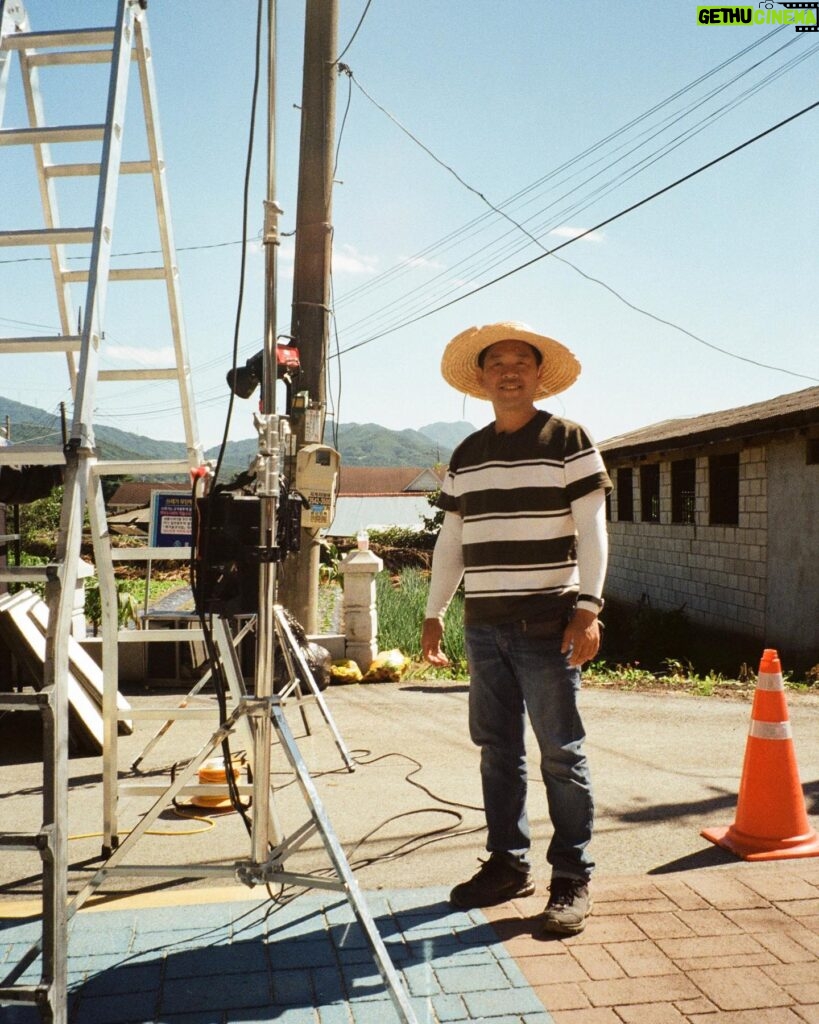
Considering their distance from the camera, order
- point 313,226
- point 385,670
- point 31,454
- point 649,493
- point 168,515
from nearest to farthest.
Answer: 1. point 31,454
2. point 168,515
3. point 313,226
4. point 385,670
5. point 649,493

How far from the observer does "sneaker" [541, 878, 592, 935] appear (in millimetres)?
3131

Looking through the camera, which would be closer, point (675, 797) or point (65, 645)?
point (65, 645)

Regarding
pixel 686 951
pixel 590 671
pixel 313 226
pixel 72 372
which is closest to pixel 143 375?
pixel 72 372

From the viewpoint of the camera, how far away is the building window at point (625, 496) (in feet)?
60.1

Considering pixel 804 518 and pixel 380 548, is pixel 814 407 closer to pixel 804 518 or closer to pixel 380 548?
pixel 804 518

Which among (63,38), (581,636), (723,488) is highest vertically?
(63,38)

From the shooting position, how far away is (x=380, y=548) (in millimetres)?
26719

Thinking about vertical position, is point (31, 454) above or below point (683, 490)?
below

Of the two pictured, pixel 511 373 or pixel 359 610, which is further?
pixel 359 610

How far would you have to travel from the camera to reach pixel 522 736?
141 inches

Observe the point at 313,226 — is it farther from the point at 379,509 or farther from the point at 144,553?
the point at 379,509

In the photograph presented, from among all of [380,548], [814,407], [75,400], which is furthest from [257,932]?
[380,548]

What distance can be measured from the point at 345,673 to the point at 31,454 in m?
5.77

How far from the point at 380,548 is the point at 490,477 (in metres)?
23.3
